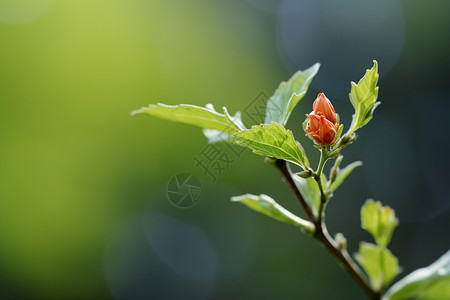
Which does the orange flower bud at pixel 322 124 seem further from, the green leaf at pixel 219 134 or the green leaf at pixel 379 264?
the green leaf at pixel 379 264

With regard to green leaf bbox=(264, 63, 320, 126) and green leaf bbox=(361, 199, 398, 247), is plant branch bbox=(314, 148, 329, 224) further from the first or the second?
green leaf bbox=(361, 199, 398, 247)

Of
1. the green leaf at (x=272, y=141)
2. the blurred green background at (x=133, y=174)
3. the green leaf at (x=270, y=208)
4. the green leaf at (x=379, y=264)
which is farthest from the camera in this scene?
the blurred green background at (x=133, y=174)

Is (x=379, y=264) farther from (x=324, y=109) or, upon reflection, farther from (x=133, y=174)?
(x=133, y=174)

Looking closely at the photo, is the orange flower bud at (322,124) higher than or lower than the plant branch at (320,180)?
higher

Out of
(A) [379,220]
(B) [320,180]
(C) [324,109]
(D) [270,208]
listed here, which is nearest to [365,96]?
(C) [324,109]

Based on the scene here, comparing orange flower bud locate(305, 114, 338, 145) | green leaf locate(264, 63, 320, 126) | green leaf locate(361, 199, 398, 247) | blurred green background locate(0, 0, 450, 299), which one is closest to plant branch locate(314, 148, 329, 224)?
orange flower bud locate(305, 114, 338, 145)

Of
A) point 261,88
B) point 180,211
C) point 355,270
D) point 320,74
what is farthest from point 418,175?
point 355,270

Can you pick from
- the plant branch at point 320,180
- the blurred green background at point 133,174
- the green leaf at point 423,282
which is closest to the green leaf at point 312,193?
the plant branch at point 320,180
